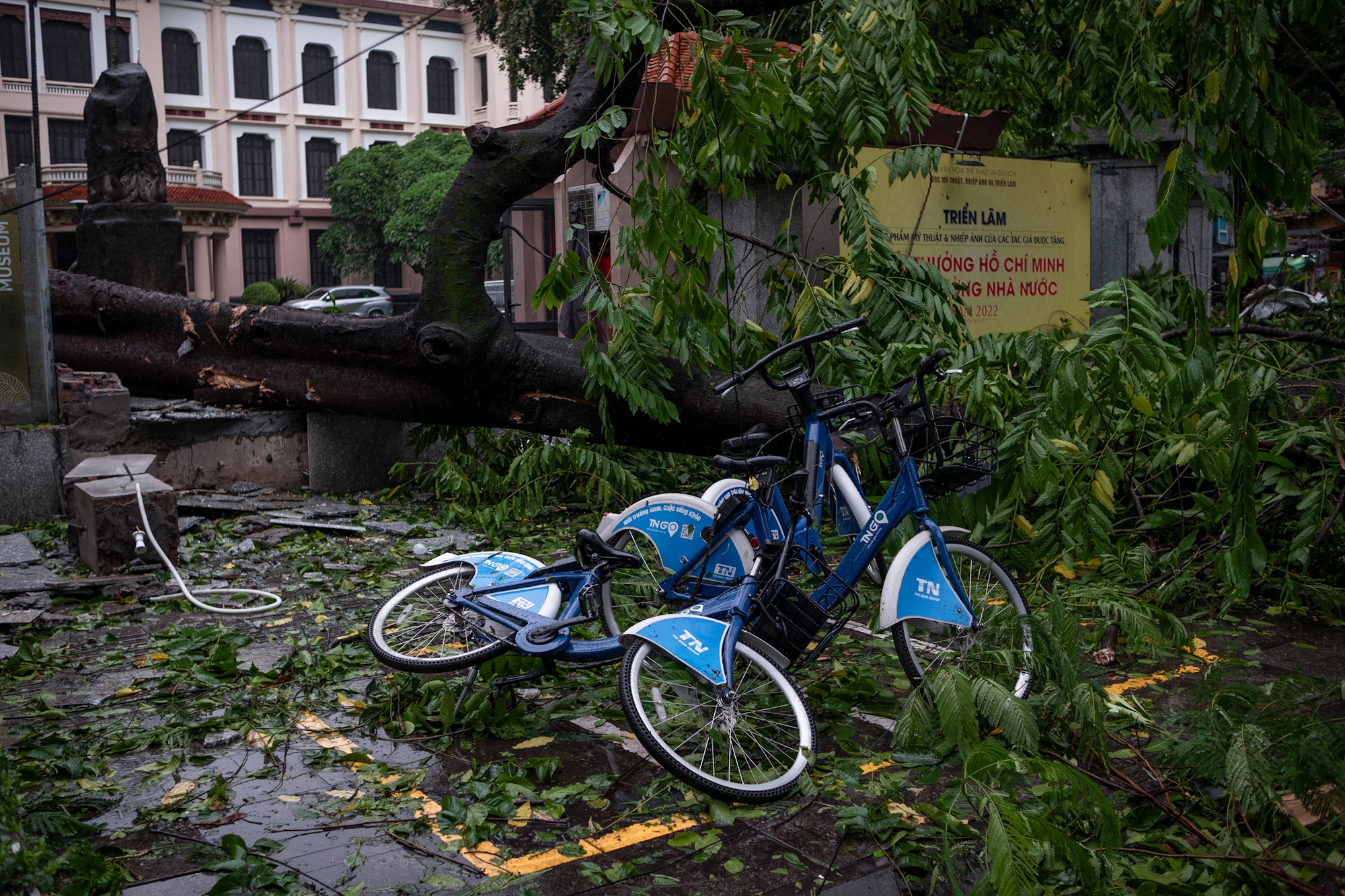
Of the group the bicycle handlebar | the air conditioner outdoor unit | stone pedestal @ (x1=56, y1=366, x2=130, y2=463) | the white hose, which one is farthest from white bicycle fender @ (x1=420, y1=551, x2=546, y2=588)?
the air conditioner outdoor unit

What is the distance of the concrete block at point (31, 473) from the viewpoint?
7.98 m

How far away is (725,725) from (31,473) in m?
6.42

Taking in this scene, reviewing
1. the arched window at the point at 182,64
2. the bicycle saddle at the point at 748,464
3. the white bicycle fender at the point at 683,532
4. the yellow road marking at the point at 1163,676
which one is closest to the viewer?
the bicycle saddle at the point at 748,464

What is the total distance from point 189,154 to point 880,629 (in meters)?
49.3

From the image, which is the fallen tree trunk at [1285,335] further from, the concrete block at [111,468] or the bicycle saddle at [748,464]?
the concrete block at [111,468]

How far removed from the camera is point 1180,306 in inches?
161

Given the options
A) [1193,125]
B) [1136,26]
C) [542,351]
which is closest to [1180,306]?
[1193,125]

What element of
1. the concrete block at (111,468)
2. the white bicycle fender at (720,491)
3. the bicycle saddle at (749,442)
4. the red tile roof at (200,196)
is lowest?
the concrete block at (111,468)

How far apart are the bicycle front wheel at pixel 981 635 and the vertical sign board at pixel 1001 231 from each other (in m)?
3.89

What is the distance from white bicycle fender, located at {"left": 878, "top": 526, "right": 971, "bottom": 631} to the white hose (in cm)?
350

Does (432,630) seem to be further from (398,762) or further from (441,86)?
(441,86)

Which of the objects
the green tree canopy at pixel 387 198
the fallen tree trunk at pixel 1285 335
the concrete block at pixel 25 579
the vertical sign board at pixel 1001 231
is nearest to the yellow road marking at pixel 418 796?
the concrete block at pixel 25 579

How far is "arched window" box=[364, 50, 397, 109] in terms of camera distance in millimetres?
52375

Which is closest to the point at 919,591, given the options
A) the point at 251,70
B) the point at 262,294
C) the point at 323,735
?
the point at 323,735
